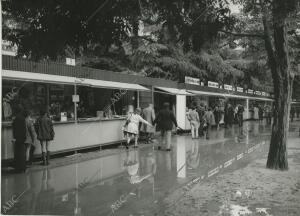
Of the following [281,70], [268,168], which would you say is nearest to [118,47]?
[281,70]

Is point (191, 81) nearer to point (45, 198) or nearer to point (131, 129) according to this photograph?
point (131, 129)

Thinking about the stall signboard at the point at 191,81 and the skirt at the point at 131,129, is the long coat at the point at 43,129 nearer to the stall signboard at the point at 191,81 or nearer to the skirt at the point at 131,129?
the skirt at the point at 131,129

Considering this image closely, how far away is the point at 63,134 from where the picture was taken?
13961 mm

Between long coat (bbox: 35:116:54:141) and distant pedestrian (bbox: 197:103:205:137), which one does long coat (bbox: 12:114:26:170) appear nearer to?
long coat (bbox: 35:116:54:141)

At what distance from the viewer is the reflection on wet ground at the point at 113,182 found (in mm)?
7301

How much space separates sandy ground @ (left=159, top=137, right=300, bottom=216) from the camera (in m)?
7.00

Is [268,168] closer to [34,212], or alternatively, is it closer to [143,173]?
[143,173]

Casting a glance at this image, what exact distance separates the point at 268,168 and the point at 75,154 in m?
6.26

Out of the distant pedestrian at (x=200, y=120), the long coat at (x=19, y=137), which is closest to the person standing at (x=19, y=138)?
the long coat at (x=19, y=137)

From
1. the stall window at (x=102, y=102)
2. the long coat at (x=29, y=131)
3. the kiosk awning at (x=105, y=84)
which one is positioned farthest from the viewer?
the stall window at (x=102, y=102)

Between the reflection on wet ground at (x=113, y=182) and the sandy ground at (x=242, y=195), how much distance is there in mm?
413

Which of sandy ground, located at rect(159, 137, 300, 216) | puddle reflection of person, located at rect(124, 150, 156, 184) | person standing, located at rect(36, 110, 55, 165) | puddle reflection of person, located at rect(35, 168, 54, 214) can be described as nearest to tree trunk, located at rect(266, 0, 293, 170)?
sandy ground, located at rect(159, 137, 300, 216)

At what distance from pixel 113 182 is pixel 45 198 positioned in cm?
192

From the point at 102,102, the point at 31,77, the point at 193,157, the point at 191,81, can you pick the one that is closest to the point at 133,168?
the point at 193,157
